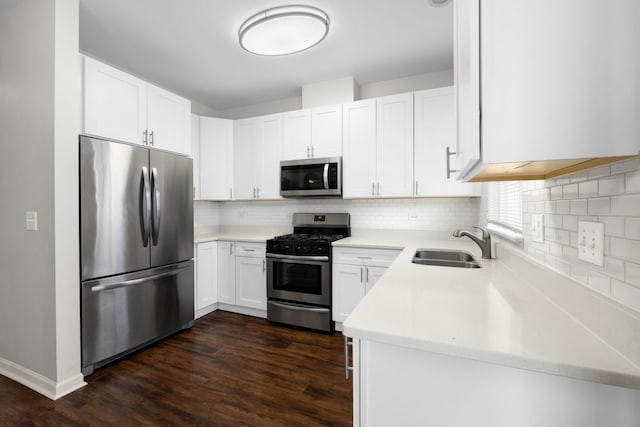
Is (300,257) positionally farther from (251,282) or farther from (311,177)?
(311,177)

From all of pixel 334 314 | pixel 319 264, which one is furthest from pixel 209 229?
pixel 334 314

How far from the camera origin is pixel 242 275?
11.0 ft

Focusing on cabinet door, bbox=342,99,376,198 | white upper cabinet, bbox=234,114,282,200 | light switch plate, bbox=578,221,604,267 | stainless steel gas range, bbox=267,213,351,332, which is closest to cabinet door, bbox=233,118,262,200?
white upper cabinet, bbox=234,114,282,200

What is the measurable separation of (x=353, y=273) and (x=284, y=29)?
2.13 m

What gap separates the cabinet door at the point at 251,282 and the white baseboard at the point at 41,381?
154 centimetres

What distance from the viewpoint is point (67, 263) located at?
6.38 ft

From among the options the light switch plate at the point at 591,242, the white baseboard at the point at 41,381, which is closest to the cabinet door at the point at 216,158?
the white baseboard at the point at 41,381

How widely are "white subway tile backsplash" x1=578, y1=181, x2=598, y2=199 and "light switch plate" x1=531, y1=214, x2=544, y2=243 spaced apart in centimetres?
31

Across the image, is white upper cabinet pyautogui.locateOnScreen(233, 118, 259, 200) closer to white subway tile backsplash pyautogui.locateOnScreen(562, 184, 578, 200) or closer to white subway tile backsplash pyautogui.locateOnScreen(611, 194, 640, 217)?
white subway tile backsplash pyautogui.locateOnScreen(562, 184, 578, 200)

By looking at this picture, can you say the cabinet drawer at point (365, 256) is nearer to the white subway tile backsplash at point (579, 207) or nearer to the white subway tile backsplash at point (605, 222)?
the white subway tile backsplash at point (605, 222)

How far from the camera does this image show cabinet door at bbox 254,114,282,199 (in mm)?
3492

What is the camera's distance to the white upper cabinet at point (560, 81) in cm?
60

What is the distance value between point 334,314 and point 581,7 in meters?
2.71

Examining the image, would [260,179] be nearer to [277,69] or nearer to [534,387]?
[277,69]
